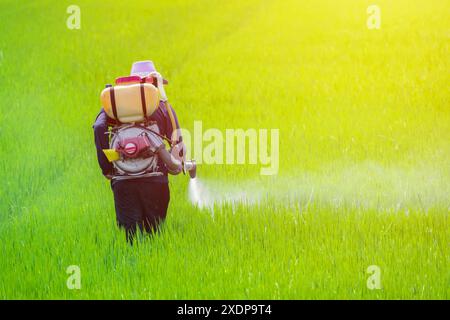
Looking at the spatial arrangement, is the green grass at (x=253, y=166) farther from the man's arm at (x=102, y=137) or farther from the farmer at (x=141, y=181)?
the man's arm at (x=102, y=137)

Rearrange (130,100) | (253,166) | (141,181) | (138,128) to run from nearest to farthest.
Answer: (130,100) < (138,128) < (141,181) < (253,166)

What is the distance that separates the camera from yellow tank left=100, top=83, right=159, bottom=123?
171 inches

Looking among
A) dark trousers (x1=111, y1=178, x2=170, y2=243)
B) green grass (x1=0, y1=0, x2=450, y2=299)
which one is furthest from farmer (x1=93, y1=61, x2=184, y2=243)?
green grass (x1=0, y1=0, x2=450, y2=299)

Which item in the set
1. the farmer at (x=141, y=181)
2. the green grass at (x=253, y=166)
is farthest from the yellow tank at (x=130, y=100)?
the green grass at (x=253, y=166)

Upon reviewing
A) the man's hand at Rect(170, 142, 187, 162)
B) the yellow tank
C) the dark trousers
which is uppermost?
the yellow tank

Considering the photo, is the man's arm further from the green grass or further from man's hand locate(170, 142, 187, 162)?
the green grass

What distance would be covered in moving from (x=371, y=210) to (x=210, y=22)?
8.25m

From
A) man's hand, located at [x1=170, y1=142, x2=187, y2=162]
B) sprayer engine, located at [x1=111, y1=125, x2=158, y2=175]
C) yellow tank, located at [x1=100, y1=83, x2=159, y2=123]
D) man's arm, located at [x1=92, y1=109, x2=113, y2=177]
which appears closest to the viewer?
yellow tank, located at [x1=100, y1=83, x2=159, y2=123]

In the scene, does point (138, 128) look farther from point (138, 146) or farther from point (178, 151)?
point (178, 151)

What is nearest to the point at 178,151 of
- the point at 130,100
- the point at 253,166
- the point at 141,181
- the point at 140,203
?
the point at 141,181

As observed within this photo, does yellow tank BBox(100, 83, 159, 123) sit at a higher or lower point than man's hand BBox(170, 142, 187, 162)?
higher

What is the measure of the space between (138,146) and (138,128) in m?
0.13

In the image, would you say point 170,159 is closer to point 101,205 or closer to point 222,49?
point 101,205

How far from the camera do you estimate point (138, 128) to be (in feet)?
14.8
